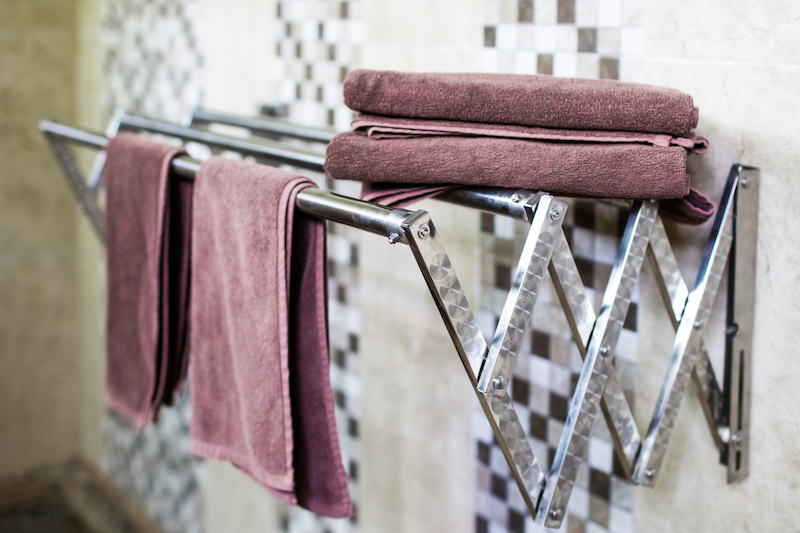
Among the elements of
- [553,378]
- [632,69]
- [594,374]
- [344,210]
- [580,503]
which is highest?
[632,69]

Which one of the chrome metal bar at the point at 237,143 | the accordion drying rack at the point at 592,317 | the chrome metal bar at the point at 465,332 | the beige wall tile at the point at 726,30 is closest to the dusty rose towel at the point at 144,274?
the chrome metal bar at the point at 237,143

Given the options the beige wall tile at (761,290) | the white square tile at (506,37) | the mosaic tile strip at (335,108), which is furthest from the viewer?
the mosaic tile strip at (335,108)

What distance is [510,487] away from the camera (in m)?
1.00

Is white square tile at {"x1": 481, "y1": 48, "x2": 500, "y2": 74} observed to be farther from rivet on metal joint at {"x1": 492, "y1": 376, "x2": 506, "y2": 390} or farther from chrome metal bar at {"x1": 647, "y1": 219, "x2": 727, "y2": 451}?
rivet on metal joint at {"x1": 492, "y1": 376, "x2": 506, "y2": 390}

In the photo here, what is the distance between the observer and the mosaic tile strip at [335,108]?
1.15 m

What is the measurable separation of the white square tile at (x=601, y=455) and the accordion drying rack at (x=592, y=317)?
14cm

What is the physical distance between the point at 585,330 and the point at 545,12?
40cm

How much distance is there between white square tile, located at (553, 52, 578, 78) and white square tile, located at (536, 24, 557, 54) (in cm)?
1

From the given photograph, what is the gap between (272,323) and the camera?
2.55 ft

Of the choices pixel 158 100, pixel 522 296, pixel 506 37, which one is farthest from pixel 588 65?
pixel 158 100

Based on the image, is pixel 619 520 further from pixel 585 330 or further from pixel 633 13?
pixel 633 13

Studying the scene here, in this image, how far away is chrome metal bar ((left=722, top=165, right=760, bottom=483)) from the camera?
696mm

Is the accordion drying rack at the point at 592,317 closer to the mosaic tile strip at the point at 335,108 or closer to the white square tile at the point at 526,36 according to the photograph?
the white square tile at the point at 526,36

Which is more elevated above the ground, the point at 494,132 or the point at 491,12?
the point at 491,12
